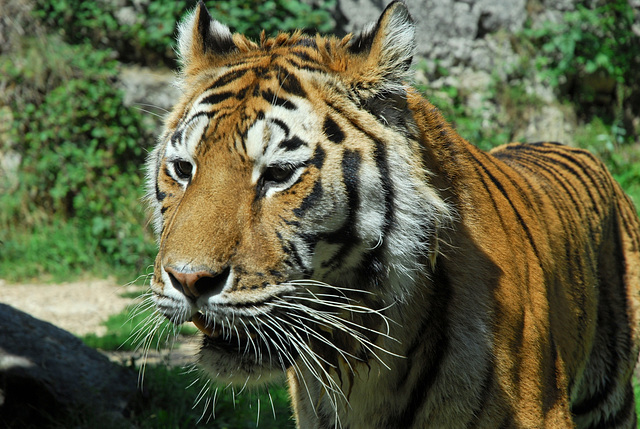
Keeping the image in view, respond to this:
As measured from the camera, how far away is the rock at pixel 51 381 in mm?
3088

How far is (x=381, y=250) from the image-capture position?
6.15 ft

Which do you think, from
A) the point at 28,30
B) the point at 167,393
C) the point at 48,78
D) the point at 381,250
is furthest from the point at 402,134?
the point at 28,30

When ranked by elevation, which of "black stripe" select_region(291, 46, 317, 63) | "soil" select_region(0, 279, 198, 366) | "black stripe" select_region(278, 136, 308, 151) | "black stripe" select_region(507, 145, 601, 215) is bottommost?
"soil" select_region(0, 279, 198, 366)

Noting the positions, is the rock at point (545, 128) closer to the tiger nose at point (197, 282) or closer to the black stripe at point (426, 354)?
the black stripe at point (426, 354)

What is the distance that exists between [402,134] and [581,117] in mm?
6850

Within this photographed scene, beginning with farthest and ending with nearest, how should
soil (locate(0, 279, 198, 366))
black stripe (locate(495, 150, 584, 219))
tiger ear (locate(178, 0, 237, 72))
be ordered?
soil (locate(0, 279, 198, 366)), black stripe (locate(495, 150, 584, 219)), tiger ear (locate(178, 0, 237, 72))

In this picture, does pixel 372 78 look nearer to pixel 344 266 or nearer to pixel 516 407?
pixel 344 266

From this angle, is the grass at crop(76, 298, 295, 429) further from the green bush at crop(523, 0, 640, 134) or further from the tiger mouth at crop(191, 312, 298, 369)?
the green bush at crop(523, 0, 640, 134)

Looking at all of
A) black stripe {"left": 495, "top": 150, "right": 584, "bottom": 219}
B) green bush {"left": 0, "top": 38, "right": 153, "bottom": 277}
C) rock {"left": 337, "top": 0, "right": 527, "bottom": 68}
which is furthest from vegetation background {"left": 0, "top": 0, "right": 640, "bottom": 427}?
black stripe {"left": 495, "top": 150, "right": 584, "bottom": 219}

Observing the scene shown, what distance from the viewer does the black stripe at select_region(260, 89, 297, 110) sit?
1.88 metres

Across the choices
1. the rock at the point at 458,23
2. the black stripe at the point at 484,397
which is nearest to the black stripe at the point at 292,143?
the black stripe at the point at 484,397

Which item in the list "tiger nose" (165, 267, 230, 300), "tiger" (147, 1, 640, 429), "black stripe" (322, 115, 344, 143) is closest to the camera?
"tiger nose" (165, 267, 230, 300)

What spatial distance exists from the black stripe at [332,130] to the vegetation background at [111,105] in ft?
17.2

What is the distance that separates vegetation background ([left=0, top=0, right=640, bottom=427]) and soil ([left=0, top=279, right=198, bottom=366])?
0.86 feet
